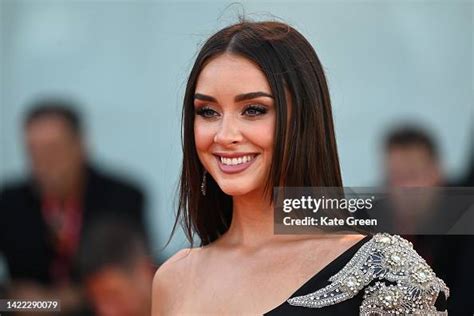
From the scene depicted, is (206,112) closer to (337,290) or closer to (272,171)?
(272,171)

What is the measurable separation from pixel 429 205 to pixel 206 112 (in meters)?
0.61

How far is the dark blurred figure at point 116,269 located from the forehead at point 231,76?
0.46m

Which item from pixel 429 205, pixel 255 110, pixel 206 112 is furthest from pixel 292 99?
pixel 429 205

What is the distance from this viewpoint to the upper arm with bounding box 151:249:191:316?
89.0 inches

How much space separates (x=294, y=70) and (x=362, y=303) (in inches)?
19.9

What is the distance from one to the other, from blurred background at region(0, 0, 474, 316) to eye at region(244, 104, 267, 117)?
280 millimetres

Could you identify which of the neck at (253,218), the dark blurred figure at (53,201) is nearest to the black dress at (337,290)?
the neck at (253,218)

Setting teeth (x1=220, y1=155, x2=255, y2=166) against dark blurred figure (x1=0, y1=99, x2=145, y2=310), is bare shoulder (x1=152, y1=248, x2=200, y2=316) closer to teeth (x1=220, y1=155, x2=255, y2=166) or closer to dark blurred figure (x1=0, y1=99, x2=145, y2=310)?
dark blurred figure (x1=0, y1=99, x2=145, y2=310)

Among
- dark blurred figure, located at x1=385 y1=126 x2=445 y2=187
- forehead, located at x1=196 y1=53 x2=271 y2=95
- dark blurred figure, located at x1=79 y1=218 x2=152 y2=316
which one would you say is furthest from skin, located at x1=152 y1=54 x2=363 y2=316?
dark blurred figure, located at x1=385 y1=126 x2=445 y2=187

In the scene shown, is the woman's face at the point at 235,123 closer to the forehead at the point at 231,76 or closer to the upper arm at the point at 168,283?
the forehead at the point at 231,76

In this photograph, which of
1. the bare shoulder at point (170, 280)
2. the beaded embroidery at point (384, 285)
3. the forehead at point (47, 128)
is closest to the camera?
the beaded embroidery at point (384, 285)

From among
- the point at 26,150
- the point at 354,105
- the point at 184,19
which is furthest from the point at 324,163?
the point at 26,150

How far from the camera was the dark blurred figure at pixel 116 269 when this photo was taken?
2.38 meters

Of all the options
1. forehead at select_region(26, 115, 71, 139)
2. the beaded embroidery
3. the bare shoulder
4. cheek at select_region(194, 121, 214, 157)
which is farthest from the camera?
forehead at select_region(26, 115, 71, 139)
